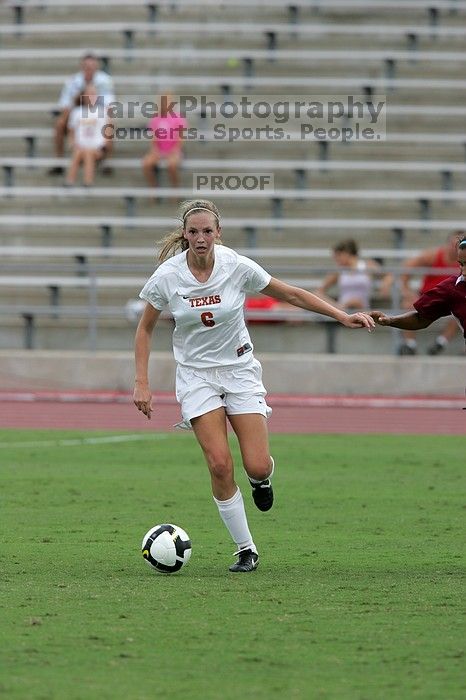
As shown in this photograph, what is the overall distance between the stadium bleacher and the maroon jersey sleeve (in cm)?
1160

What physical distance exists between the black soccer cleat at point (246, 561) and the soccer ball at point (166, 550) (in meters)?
0.29

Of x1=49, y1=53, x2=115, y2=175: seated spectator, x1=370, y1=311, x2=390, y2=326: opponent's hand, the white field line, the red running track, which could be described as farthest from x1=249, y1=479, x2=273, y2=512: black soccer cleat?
x1=49, y1=53, x2=115, y2=175: seated spectator

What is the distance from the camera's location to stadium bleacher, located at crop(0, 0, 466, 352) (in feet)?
75.7

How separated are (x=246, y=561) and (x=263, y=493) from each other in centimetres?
43

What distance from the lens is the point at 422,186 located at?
24469 mm

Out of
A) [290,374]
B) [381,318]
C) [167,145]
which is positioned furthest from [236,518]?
[167,145]

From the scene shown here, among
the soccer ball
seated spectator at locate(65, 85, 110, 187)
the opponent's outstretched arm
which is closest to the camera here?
the soccer ball

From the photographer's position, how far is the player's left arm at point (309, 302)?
803 centimetres

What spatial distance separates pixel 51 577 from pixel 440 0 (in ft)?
72.6

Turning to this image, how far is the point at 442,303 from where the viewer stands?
26.8 ft

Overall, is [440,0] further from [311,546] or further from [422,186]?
[311,546]

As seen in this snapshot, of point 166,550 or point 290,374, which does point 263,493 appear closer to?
point 166,550

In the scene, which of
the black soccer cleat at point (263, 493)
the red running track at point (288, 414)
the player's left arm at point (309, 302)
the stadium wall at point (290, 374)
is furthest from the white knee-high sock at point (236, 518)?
the stadium wall at point (290, 374)

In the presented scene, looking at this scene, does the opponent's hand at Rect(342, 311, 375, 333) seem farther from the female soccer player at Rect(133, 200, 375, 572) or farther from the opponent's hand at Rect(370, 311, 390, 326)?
the opponent's hand at Rect(370, 311, 390, 326)
